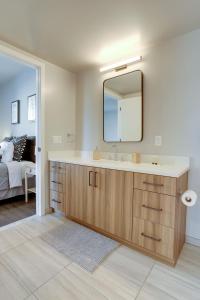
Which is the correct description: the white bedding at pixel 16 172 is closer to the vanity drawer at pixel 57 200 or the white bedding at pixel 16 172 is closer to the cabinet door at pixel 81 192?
the vanity drawer at pixel 57 200

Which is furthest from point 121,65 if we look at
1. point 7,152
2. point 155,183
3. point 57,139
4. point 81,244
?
point 7,152

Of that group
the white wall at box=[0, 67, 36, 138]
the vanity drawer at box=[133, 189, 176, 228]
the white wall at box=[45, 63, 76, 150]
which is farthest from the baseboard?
the white wall at box=[0, 67, 36, 138]

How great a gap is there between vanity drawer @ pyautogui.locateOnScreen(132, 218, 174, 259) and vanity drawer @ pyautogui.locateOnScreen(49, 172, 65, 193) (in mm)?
1119

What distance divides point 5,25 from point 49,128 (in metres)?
1.28

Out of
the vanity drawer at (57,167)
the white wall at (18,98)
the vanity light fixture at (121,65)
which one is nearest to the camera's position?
the vanity light fixture at (121,65)

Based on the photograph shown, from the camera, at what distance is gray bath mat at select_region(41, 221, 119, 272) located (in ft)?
5.19

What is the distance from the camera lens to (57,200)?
2.42m

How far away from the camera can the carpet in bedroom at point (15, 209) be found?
93.7 inches

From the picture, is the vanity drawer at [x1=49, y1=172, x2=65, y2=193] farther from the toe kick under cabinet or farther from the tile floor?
the tile floor

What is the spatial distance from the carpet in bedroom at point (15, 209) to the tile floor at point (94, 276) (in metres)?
0.63

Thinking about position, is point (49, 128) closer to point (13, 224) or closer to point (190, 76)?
point (13, 224)

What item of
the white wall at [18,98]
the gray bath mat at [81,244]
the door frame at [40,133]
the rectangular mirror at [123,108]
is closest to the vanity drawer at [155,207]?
the gray bath mat at [81,244]

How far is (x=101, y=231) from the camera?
198 centimetres

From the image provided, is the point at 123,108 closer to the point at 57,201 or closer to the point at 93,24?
the point at 93,24
